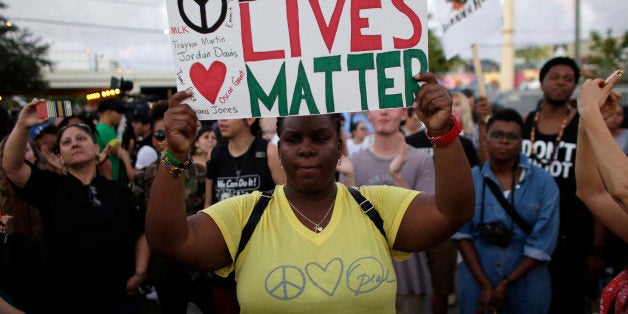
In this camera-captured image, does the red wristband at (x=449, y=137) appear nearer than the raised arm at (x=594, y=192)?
Yes

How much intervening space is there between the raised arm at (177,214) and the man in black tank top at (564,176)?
3.22 meters

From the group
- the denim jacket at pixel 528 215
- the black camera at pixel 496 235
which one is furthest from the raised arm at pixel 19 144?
the black camera at pixel 496 235

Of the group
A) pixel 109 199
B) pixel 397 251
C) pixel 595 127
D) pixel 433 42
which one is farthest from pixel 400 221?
pixel 433 42

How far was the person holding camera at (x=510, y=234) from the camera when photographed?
3473mm

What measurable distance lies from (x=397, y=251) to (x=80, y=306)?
Result: 2364 mm

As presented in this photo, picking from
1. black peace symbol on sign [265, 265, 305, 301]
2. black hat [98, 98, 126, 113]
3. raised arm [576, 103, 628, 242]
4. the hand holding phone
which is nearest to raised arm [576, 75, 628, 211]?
raised arm [576, 103, 628, 242]

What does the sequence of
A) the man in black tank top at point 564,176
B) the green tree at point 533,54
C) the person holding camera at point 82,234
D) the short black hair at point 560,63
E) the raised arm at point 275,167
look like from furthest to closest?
the green tree at point 533,54
the short black hair at point 560,63
the man in black tank top at point 564,176
the raised arm at point 275,167
the person holding camera at point 82,234

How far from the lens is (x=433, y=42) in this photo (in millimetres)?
28438

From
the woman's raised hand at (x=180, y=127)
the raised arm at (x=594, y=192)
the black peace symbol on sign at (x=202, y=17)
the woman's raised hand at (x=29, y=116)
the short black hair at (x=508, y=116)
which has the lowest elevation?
the raised arm at (x=594, y=192)

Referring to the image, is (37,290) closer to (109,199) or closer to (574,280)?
(109,199)

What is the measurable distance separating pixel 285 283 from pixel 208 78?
879mm

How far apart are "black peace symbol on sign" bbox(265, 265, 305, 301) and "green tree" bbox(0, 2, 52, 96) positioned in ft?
87.3

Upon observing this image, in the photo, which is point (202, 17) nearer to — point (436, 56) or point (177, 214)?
point (177, 214)

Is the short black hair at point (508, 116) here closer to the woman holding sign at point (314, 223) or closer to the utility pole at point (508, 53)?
the woman holding sign at point (314, 223)
